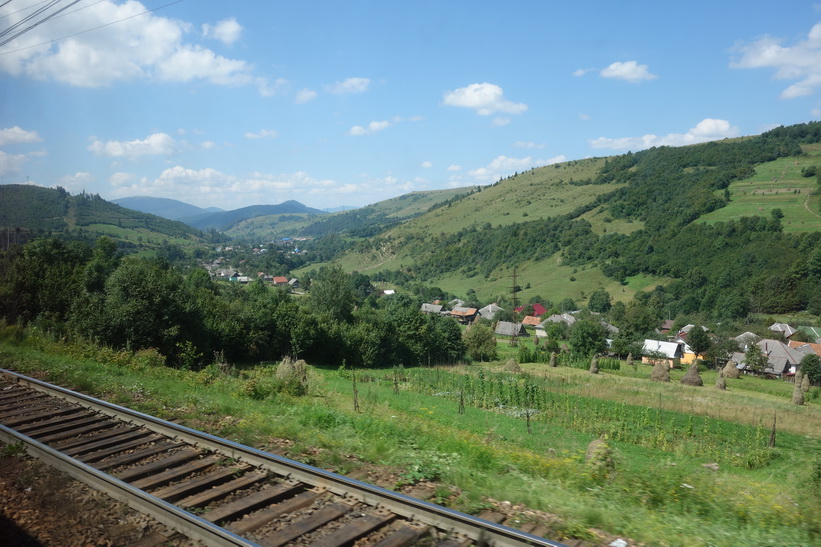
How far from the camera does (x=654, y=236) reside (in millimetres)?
123062

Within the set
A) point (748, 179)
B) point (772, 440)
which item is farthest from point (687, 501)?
point (748, 179)

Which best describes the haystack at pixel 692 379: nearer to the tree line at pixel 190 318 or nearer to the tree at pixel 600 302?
the tree line at pixel 190 318

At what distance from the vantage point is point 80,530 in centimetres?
475

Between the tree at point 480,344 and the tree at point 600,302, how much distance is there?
52.2m

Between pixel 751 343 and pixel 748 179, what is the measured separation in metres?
95.4

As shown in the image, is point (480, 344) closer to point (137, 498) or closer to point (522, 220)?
point (137, 498)

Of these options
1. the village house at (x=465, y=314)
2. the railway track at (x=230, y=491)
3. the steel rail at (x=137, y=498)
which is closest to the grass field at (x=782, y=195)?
the village house at (x=465, y=314)

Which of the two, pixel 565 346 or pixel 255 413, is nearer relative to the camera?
pixel 255 413

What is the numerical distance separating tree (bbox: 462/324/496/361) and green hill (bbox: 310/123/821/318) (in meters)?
57.3

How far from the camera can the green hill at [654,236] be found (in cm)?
9656

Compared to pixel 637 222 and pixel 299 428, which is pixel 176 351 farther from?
pixel 637 222

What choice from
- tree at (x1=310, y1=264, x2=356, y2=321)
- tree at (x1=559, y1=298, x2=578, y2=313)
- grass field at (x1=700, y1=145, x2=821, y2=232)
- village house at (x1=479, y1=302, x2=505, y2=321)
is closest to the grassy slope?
tree at (x1=559, y1=298, x2=578, y2=313)

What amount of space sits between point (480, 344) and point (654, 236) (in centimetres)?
8896

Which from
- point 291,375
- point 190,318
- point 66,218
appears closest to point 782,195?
point 190,318
